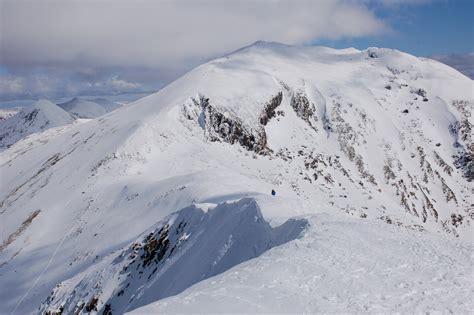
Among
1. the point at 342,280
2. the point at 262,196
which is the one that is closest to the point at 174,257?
the point at 262,196

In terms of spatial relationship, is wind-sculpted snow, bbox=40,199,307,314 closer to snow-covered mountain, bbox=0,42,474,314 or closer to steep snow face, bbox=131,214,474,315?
snow-covered mountain, bbox=0,42,474,314

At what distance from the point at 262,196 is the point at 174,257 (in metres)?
5.67

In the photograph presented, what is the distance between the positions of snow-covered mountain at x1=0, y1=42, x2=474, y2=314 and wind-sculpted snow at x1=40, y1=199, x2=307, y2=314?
0.29 feet

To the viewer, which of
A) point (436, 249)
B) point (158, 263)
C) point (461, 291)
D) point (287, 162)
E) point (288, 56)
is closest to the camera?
point (461, 291)

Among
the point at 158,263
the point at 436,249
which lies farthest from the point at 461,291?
the point at 158,263

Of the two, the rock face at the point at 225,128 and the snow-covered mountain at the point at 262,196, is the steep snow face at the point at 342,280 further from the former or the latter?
the rock face at the point at 225,128

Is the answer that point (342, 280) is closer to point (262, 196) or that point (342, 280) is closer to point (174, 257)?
point (262, 196)

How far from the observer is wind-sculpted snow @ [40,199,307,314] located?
16594 millimetres

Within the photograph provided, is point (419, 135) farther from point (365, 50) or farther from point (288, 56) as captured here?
point (365, 50)

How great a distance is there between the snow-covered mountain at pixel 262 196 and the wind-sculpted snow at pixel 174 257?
9 centimetres

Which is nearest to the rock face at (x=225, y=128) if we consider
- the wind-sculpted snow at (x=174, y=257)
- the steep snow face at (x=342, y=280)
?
the wind-sculpted snow at (x=174, y=257)

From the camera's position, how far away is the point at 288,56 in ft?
292

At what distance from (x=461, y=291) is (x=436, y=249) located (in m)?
3.09

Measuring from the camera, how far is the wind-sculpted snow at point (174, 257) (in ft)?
54.4
